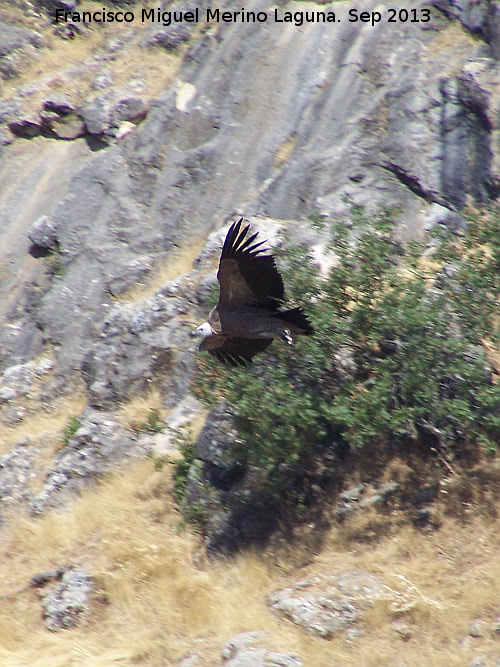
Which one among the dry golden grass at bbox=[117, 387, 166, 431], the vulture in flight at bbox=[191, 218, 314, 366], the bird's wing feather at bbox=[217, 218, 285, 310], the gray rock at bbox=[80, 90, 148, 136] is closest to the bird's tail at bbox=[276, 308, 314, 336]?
the vulture in flight at bbox=[191, 218, 314, 366]

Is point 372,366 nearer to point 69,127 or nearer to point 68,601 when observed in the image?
point 68,601

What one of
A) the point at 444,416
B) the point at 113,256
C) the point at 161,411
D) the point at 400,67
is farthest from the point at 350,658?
the point at 400,67

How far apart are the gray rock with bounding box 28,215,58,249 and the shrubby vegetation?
21.7 ft

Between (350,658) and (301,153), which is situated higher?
(301,153)

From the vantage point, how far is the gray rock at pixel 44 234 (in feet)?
48.1

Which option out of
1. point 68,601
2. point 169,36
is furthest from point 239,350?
point 169,36

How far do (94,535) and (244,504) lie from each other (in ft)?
6.97

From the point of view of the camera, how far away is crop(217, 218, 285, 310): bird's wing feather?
8133 millimetres

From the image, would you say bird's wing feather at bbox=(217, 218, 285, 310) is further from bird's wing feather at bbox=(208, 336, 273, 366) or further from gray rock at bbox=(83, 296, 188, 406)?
gray rock at bbox=(83, 296, 188, 406)

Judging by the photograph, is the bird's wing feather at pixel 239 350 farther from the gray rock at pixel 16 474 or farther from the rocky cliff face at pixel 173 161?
the gray rock at pixel 16 474

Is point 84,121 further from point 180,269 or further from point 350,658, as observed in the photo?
point 350,658

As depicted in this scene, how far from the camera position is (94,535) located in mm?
9727

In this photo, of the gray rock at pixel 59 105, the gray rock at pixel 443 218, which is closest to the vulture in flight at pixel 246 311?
the gray rock at pixel 443 218

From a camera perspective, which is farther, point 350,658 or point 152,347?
point 152,347
